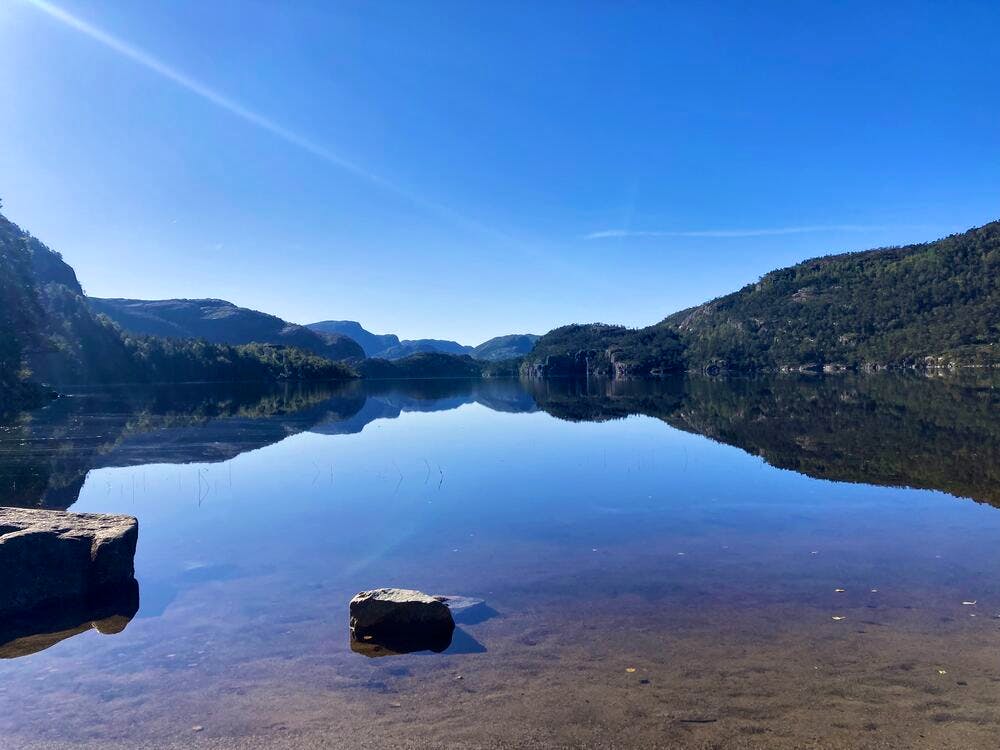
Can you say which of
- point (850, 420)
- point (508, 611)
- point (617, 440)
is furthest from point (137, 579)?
point (850, 420)

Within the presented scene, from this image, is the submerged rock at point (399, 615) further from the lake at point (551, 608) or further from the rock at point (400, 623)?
the lake at point (551, 608)

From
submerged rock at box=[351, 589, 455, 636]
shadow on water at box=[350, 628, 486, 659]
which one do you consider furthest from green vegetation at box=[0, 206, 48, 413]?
shadow on water at box=[350, 628, 486, 659]

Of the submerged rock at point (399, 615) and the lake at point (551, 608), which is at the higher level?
the submerged rock at point (399, 615)

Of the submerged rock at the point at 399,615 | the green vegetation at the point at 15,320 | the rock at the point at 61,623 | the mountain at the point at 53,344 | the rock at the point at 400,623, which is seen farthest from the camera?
the mountain at the point at 53,344

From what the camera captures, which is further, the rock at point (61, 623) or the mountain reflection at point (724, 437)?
the mountain reflection at point (724, 437)

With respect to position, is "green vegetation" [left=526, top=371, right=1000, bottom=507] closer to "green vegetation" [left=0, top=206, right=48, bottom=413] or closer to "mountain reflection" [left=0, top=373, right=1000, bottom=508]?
"mountain reflection" [left=0, top=373, right=1000, bottom=508]

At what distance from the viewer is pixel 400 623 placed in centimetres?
1132

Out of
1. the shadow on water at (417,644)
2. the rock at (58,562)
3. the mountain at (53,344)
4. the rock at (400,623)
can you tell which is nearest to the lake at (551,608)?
the shadow on water at (417,644)

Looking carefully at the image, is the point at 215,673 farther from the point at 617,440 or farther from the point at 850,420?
the point at 850,420

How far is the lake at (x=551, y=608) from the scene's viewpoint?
8.62m

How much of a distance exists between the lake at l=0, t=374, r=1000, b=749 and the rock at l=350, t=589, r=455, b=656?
313mm

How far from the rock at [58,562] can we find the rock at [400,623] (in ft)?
21.0

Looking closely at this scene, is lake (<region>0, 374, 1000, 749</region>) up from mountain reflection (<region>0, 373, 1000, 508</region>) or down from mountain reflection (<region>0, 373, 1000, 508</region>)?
down

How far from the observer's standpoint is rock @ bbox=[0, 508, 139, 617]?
13086mm
